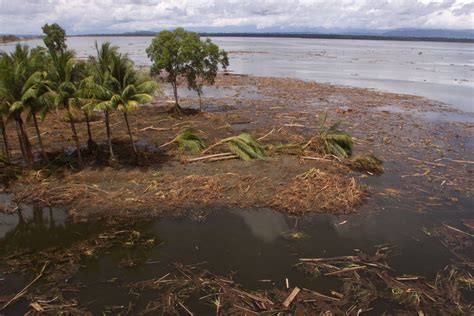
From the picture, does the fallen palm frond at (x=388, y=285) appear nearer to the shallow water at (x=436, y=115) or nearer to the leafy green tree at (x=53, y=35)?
the shallow water at (x=436, y=115)

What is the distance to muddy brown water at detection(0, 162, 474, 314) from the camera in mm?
11484

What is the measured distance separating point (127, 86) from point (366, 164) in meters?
14.5

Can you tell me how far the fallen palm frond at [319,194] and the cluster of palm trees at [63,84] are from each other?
9092 millimetres

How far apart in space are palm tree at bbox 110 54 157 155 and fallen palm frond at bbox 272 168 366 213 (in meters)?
8.94

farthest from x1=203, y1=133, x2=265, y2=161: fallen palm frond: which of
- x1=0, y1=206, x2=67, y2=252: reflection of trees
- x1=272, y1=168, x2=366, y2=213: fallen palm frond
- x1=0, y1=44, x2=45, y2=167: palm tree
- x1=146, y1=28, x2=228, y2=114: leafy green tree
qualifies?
x1=146, y1=28, x2=228, y2=114: leafy green tree

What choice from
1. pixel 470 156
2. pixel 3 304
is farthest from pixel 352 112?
pixel 3 304

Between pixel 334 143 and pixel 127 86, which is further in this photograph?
pixel 334 143

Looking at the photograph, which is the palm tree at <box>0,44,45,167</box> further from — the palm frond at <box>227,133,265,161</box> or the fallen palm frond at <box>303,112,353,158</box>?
the fallen palm frond at <box>303,112,353,158</box>

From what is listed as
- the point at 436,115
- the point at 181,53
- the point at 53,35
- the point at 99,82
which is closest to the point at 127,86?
the point at 99,82

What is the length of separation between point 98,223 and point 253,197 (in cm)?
731

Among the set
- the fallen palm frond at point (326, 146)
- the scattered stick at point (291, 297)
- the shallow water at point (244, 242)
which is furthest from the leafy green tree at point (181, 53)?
the scattered stick at point (291, 297)

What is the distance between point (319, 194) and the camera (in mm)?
17000

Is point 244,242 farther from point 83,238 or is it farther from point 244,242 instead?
point 83,238

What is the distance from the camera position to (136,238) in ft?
45.6
